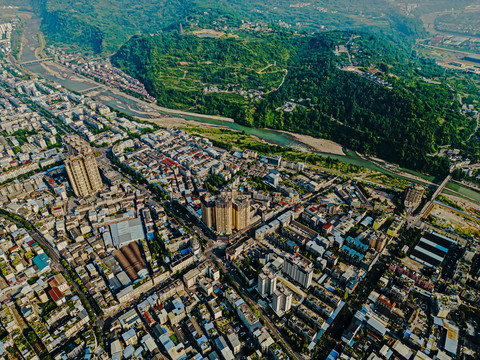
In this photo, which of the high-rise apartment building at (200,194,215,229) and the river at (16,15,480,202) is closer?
the high-rise apartment building at (200,194,215,229)

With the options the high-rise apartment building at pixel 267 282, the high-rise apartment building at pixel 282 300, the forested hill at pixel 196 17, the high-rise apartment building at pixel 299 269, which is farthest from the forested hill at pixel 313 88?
the high-rise apartment building at pixel 282 300

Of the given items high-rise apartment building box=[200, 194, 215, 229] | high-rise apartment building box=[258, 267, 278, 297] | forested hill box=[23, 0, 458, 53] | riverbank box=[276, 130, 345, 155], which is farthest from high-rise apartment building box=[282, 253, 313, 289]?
forested hill box=[23, 0, 458, 53]

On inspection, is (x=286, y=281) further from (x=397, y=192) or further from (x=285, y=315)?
(x=397, y=192)

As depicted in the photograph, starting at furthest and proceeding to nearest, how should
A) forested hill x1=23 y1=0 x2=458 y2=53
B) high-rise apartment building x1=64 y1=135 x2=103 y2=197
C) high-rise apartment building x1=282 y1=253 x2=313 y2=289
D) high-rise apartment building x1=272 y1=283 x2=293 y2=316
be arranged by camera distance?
forested hill x1=23 y1=0 x2=458 y2=53 → high-rise apartment building x1=64 y1=135 x2=103 y2=197 → high-rise apartment building x1=282 y1=253 x2=313 y2=289 → high-rise apartment building x1=272 y1=283 x2=293 y2=316

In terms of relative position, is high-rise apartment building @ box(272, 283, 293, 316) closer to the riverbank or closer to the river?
the river

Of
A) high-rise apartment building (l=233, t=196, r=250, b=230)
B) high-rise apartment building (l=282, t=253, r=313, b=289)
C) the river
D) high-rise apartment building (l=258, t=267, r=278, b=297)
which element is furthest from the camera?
the river

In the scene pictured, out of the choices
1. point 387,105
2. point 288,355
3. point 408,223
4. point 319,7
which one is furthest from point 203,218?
point 319,7

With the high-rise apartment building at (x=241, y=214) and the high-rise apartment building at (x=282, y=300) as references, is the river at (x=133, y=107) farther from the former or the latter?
the high-rise apartment building at (x=282, y=300)
